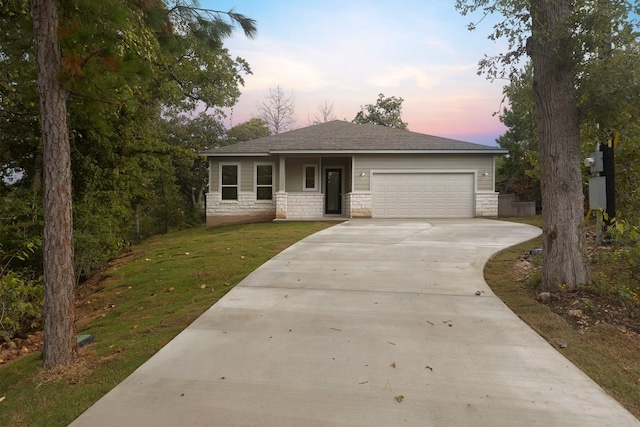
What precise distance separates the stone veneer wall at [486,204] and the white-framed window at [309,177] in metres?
6.80

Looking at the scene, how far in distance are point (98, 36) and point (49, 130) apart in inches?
38.5

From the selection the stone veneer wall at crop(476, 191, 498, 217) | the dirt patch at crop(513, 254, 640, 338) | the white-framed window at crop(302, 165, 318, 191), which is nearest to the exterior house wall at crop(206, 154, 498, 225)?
the stone veneer wall at crop(476, 191, 498, 217)

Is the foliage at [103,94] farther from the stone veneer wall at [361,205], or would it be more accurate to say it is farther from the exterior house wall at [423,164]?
the stone veneer wall at [361,205]

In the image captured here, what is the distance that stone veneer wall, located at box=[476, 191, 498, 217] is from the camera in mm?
16438

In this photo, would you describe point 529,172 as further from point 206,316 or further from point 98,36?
point 98,36

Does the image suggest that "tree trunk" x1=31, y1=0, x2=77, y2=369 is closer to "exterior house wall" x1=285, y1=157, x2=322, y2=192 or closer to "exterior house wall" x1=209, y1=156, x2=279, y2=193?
"exterior house wall" x1=209, y1=156, x2=279, y2=193

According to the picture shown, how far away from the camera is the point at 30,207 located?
8414mm

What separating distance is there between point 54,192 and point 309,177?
14.7 m

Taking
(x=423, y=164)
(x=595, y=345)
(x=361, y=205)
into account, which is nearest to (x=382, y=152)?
(x=423, y=164)

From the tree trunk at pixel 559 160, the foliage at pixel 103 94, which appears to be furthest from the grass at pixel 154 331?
the foliage at pixel 103 94

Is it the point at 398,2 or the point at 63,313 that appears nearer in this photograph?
the point at 63,313

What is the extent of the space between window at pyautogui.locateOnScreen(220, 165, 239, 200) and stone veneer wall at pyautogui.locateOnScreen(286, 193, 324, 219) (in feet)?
8.24

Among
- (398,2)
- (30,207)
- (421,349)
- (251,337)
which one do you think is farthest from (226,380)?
(398,2)

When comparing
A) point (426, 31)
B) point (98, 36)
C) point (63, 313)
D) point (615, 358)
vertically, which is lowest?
point (615, 358)
